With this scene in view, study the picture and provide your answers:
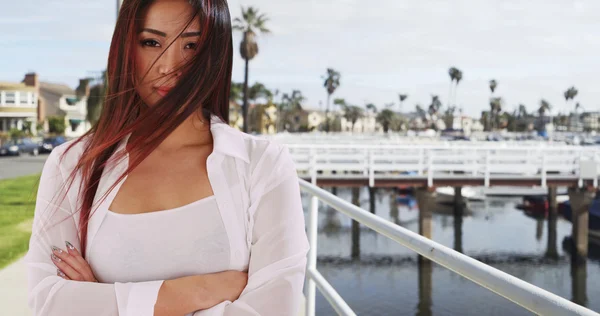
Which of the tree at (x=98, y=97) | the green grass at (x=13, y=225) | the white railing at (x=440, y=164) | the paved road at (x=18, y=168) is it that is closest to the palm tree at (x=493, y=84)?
the white railing at (x=440, y=164)

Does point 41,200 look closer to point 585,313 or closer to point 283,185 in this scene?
point 283,185

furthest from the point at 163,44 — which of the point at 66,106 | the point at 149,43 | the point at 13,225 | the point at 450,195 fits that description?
the point at 66,106

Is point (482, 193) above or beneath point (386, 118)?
beneath

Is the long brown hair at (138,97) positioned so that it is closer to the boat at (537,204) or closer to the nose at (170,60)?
the nose at (170,60)

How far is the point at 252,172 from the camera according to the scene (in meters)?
1.26

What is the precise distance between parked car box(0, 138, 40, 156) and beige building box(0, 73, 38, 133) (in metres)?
20.1

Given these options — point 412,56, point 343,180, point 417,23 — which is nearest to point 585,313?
point 343,180

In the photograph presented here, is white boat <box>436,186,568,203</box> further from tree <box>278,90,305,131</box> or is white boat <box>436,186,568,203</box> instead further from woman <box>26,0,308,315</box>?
tree <box>278,90,305,131</box>

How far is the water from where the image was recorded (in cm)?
2267

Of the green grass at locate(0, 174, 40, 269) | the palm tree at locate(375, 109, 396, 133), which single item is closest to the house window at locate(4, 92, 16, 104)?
the green grass at locate(0, 174, 40, 269)

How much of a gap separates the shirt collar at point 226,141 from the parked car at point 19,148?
4523 cm

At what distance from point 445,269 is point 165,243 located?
27.8m

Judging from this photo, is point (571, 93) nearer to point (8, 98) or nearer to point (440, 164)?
point (8, 98)

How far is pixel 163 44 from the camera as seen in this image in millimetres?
1296
